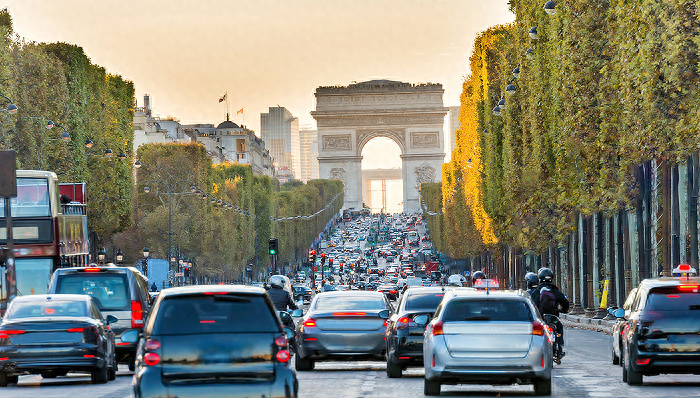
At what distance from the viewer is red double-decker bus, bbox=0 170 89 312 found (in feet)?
107

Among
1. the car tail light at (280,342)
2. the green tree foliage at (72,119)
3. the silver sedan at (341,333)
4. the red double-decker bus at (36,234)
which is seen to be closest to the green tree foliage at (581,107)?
the silver sedan at (341,333)

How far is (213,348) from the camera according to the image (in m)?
12.6

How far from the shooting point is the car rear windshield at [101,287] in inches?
921

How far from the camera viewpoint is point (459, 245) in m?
97.4

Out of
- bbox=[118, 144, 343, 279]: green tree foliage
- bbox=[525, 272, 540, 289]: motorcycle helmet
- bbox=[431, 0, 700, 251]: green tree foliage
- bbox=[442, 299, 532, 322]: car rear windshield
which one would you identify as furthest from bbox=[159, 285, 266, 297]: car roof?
bbox=[118, 144, 343, 279]: green tree foliage

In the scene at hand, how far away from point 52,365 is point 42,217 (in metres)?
13.4

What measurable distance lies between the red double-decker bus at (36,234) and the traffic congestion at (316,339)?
7.53 meters

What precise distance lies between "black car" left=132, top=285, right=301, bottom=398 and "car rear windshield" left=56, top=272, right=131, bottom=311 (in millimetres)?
10820

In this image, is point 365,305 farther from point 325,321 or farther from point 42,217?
point 42,217

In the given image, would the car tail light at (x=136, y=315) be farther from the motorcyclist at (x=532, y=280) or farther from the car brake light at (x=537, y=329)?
the car brake light at (x=537, y=329)

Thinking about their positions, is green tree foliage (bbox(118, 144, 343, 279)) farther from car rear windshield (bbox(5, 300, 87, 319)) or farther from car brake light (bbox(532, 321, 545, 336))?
car brake light (bbox(532, 321, 545, 336))

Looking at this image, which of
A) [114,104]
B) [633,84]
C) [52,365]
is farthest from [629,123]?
[114,104]

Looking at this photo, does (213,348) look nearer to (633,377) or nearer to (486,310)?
(486,310)

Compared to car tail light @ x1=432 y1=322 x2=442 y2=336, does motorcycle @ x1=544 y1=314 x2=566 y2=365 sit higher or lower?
lower
